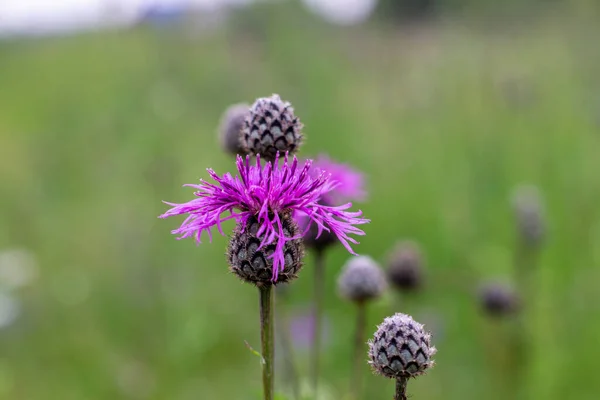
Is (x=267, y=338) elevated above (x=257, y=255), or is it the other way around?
(x=257, y=255)

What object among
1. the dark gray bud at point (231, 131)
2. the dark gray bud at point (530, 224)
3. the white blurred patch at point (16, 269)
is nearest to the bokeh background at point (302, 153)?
the white blurred patch at point (16, 269)

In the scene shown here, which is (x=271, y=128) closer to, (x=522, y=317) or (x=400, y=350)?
(x=400, y=350)

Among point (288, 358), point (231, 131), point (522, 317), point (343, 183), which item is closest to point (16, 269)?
point (288, 358)

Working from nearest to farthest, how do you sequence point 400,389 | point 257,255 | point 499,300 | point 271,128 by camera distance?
1. point 400,389
2. point 257,255
3. point 271,128
4. point 499,300

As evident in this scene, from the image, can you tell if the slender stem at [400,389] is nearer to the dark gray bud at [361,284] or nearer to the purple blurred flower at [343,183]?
the dark gray bud at [361,284]

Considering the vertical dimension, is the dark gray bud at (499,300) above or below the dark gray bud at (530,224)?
below

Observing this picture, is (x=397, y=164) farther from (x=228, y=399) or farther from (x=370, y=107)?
(x=228, y=399)
